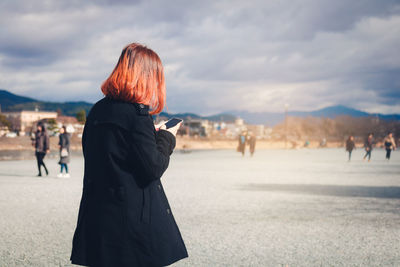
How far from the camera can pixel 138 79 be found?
214 cm

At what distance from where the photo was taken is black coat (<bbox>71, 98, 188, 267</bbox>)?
203 cm

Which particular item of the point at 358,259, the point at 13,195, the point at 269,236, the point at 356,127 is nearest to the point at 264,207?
the point at 269,236

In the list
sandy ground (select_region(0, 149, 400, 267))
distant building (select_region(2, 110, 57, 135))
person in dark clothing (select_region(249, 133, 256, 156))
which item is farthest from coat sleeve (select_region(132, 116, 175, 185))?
distant building (select_region(2, 110, 57, 135))

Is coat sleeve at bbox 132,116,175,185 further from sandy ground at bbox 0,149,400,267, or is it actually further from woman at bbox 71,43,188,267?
sandy ground at bbox 0,149,400,267

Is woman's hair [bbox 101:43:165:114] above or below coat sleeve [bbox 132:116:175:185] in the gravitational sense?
above

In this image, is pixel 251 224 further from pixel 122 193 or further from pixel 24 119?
pixel 24 119

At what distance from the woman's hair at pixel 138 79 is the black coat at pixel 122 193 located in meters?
0.06

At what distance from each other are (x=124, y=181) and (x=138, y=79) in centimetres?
56

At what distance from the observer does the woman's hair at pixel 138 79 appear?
6.88ft

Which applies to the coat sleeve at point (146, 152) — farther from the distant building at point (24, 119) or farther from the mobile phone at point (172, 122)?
the distant building at point (24, 119)

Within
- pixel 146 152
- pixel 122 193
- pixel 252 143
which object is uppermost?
pixel 146 152

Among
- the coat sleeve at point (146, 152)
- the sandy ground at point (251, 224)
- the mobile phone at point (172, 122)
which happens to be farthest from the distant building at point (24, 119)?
the coat sleeve at point (146, 152)

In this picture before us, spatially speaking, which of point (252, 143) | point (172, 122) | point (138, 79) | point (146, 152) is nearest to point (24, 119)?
point (252, 143)

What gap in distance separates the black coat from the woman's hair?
6cm
